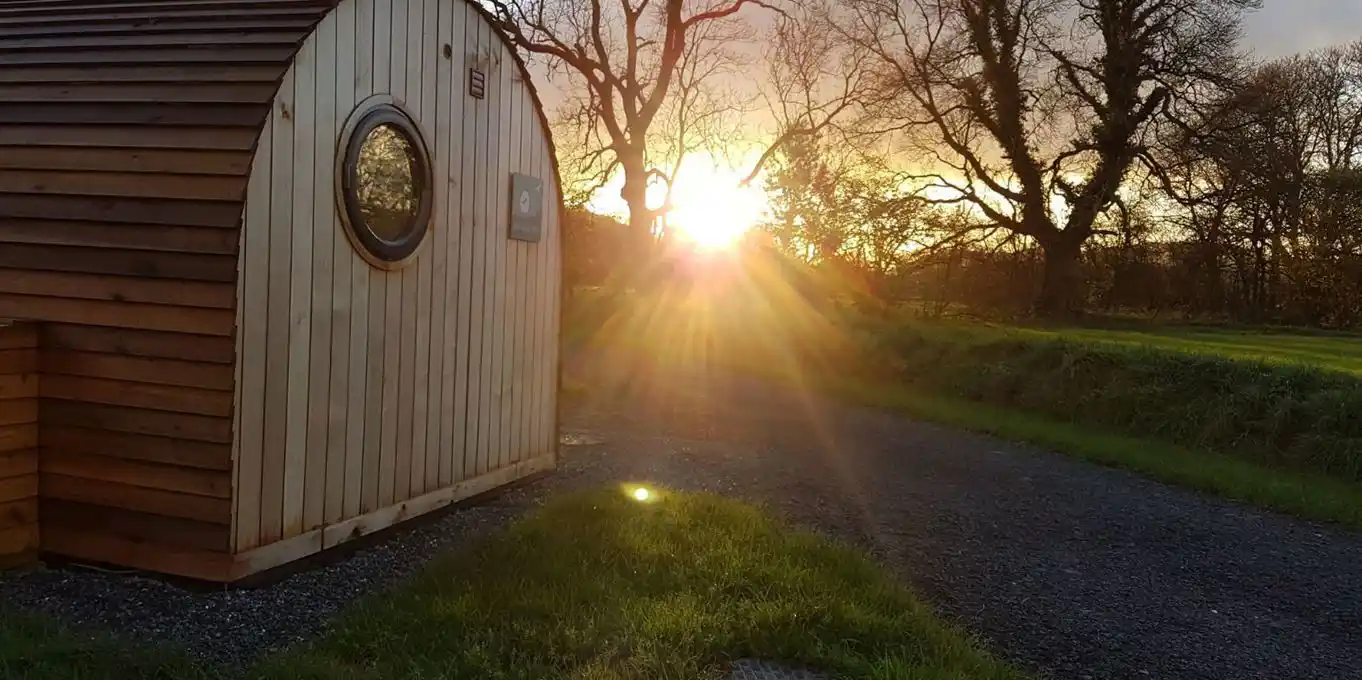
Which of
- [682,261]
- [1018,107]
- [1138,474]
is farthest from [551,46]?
[1138,474]

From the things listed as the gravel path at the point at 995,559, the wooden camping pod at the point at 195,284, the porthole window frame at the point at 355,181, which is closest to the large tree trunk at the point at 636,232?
the gravel path at the point at 995,559

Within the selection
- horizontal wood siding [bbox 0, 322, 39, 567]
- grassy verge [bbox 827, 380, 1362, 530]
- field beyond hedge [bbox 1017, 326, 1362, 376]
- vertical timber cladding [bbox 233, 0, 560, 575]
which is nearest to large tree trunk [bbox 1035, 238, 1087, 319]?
field beyond hedge [bbox 1017, 326, 1362, 376]

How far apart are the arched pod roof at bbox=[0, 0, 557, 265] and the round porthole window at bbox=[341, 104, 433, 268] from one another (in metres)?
0.62

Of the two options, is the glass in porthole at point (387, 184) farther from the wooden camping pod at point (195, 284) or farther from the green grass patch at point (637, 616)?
the green grass patch at point (637, 616)

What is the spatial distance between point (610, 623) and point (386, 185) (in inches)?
113

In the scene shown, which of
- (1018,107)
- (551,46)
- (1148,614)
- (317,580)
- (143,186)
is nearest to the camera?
(143,186)

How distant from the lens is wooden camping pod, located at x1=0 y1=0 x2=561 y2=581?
4629 mm

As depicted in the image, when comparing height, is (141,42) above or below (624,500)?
above

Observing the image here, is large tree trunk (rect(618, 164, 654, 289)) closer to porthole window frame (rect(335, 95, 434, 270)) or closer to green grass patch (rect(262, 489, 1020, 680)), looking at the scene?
porthole window frame (rect(335, 95, 434, 270))

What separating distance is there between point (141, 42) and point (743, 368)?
13461mm

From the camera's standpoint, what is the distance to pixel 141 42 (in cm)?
Answer: 518

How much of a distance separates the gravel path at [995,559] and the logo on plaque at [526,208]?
6.14ft

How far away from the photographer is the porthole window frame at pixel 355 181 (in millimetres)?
5238

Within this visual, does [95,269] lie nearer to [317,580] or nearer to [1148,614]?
[317,580]
